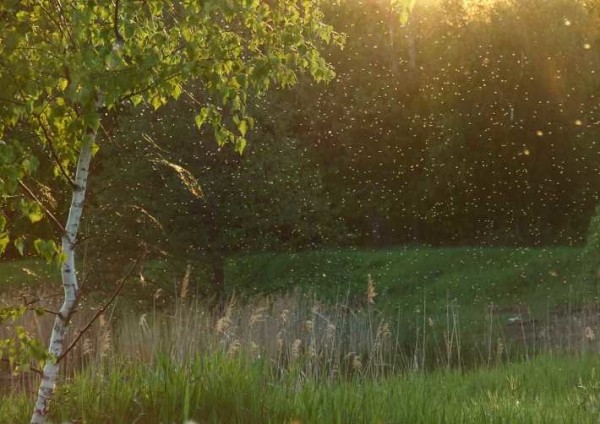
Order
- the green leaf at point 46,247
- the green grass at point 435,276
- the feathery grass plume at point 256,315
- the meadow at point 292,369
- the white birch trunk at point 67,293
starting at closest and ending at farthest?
1. the green leaf at point 46,247
2. the white birch trunk at point 67,293
3. the meadow at point 292,369
4. the feathery grass plume at point 256,315
5. the green grass at point 435,276

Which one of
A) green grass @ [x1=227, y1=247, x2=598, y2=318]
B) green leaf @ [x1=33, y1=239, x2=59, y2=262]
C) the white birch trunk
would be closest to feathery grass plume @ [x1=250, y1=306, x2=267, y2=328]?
the white birch trunk

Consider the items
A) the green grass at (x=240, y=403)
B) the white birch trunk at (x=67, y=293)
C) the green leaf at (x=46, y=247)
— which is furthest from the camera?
the green grass at (x=240, y=403)

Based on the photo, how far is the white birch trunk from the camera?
6.07 metres

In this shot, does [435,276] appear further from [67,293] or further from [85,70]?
[85,70]

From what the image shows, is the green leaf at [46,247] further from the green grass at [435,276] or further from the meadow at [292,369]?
the green grass at [435,276]

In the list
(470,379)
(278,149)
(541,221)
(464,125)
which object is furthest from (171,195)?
(541,221)

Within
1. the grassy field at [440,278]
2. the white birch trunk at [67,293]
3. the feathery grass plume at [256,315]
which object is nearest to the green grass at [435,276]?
the grassy field at [440,278]

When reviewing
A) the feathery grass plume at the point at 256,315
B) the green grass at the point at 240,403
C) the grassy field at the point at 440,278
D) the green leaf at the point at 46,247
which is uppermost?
the grassy field at the point at 440,278

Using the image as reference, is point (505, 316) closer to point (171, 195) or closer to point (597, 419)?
point (171, 195)

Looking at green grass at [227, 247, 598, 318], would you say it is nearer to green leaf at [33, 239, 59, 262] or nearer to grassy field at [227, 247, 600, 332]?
grassy field at [227, 247, 600, 332]

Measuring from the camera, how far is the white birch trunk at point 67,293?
19.9 feet

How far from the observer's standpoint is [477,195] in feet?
121

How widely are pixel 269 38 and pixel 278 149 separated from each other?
33.7 ft

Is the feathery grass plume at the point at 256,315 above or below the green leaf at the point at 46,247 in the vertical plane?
below
